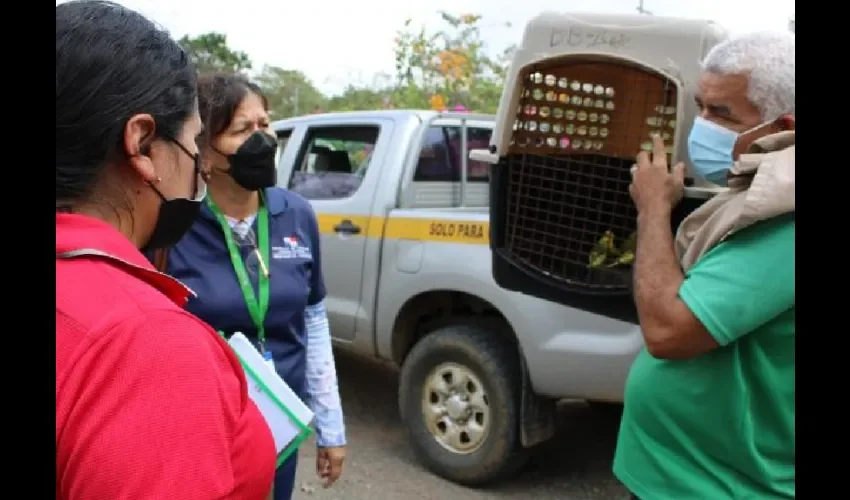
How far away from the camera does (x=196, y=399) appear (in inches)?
39.0

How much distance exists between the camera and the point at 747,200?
1556mm

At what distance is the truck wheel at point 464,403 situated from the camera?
13.7 ft

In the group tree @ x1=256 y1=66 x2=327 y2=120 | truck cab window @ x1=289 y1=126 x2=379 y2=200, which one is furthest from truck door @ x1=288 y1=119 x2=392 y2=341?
tree @ x1=256 y1=66 x2=327 y2=120

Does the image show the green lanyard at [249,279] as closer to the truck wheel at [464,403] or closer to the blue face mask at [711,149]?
the blue face mask at [711,149]

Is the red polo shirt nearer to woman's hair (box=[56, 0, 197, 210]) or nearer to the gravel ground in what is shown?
woman's hair (box=[56, 0, 197, 210])

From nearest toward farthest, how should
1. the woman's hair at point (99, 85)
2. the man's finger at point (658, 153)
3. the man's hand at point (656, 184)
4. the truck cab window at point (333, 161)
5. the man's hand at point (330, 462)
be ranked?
1. the woman's hair at point (99, 85)
2. the man's hand at point (656, 184)
3. the man's finger at point (658, 153)
4. the man's hand at point (330, 462)
5. the truck cab window at point (333, 161)

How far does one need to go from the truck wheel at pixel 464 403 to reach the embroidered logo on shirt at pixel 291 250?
1877mm

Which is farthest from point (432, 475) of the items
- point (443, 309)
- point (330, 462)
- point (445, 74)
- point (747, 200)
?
point (445, 74)

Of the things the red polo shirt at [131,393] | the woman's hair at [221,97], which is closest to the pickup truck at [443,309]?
the woman's hair at [221,97]

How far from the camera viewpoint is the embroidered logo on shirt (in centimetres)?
243
